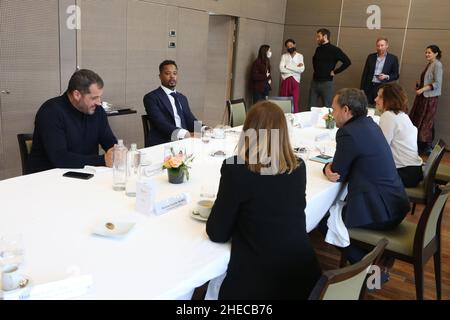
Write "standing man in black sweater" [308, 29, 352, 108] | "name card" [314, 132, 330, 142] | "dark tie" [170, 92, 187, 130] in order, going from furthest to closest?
"standing man in black sweater" [308, 29, 352, 108] < "dark tie" [170, 92, 187, 130] < "name card" [314, 132, 330, 142]

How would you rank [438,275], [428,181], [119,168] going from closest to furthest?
1. [119,168]
2. [438,275]
3. [428,181]

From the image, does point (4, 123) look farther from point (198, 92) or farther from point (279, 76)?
point (279, 76)

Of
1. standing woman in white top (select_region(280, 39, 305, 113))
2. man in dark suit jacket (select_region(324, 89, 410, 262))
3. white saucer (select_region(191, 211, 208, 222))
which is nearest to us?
white saucer (select_region(191, 211, 208, 222))

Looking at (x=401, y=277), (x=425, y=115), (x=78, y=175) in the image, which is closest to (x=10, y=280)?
(x=78, y=175)

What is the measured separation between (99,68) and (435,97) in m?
5.26

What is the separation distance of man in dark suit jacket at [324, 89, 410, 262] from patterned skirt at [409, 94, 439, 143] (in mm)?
4995

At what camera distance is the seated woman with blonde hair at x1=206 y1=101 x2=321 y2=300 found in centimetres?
167

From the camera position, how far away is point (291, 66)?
26.7ft

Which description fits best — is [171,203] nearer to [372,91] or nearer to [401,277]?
[401,277]

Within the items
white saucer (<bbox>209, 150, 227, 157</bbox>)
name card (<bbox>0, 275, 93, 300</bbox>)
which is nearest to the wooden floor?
white saucer (<bbox>209, 150, 227, 157</bbox>)

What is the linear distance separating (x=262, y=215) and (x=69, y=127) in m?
1.69

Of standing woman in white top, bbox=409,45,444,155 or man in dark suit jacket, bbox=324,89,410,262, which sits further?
standing woman in white top, bbox=409,45,444,155

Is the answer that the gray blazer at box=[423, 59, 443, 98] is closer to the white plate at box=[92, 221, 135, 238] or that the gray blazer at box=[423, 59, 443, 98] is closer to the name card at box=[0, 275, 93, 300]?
the white plate at box=[92, 221, 135, 238]

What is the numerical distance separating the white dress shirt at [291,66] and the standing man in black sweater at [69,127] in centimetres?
577
